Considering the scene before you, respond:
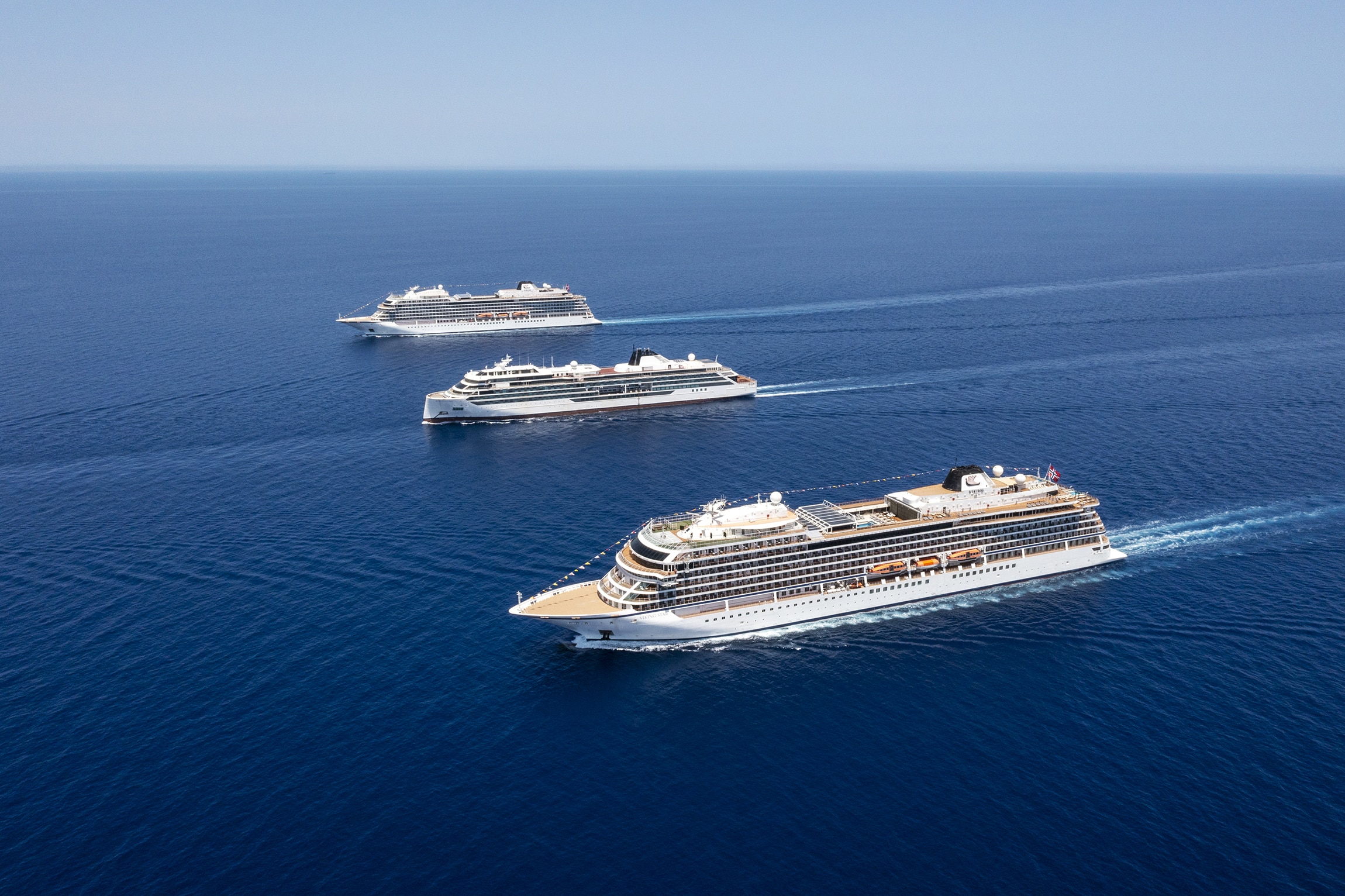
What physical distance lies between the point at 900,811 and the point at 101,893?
50.4 m

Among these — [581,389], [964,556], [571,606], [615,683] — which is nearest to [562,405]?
[581,389]

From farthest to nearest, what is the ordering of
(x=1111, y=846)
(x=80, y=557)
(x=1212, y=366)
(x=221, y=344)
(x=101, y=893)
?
(x=221, y=344)
(x=1212, y=366)
(x=80, y=557)
(x=1111, y=846)
(x=101, y=893)

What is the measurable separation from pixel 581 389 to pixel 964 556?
80.7 metres

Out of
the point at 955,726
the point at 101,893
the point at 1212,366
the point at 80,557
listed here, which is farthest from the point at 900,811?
the point at 1212,366

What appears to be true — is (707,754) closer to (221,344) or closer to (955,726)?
(955,726)

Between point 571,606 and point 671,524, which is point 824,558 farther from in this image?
point 571,606

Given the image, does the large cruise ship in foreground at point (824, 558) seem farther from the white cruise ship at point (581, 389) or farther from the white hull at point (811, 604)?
the white cruise ship at point (581, 389)

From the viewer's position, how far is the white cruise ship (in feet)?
489

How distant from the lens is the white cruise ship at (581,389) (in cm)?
14900

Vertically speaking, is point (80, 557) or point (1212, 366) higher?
point (1212, 366)

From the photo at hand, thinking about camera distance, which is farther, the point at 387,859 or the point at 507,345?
the point at 507,345

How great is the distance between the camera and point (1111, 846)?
57531 mm

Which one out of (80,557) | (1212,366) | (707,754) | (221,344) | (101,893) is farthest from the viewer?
(221,344)

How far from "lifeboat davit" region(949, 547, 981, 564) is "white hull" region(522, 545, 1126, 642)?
87 centimetres
